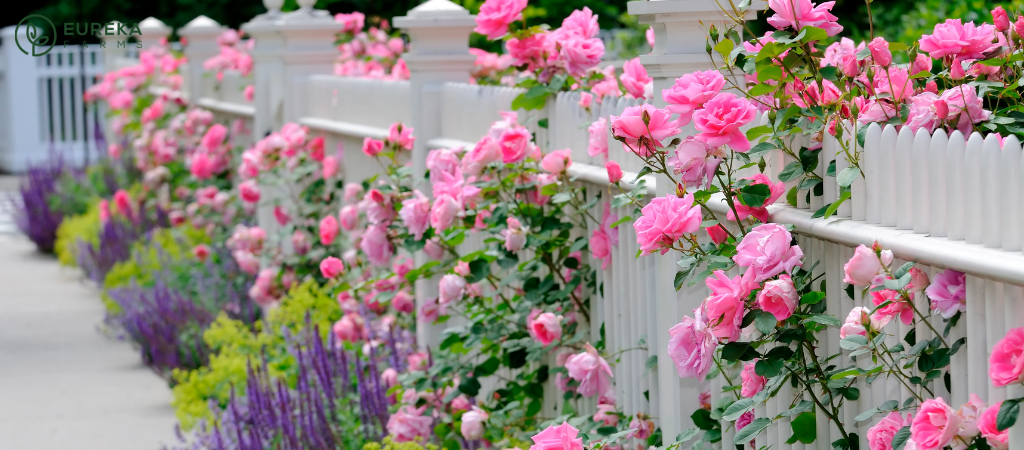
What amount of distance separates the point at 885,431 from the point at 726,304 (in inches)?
13.7

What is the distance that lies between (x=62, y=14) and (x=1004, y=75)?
16.4 m

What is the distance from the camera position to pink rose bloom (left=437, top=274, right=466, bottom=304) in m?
3.28

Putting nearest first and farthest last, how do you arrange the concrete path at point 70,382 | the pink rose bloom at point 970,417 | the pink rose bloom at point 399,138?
the pink rose bloom at point 970,417, the pink rose bloom at point 399,138, the concrete path at point 70,382

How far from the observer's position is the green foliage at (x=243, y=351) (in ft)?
14.4

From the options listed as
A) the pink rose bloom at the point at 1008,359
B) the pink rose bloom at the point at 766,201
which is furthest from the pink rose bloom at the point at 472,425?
the pink rose bloom at the point at 1008,359

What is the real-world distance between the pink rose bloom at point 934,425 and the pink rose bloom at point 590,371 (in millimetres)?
1201

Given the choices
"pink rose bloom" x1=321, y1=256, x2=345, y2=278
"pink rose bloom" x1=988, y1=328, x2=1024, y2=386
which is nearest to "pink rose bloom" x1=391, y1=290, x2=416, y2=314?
"pink rose bloom" x1=321, y1=256, x2=345, y2=278

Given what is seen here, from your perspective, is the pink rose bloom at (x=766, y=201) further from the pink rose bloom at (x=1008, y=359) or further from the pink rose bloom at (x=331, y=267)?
the pink rose bloom at (x=331, y=267)

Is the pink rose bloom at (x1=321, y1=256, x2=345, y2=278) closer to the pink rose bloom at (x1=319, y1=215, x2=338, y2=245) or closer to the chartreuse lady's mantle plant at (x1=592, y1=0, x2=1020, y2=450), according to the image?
the pink rose bloom at (x1=319, y1=215, x2=338, y2=245)

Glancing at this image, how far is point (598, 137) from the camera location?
275 cm

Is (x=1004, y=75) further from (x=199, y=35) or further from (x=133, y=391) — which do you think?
(x=199, y=35)

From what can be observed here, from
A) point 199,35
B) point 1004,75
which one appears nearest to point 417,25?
point 1004,75

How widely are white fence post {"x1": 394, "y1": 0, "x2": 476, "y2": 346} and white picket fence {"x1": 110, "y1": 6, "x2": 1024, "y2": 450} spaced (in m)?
0.59

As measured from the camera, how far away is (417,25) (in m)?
3.82
